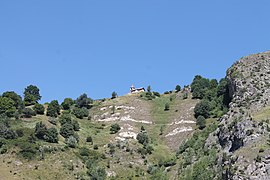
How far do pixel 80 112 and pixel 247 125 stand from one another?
207 ft

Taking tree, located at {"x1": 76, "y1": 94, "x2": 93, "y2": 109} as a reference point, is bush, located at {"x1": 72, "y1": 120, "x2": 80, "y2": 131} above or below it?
below

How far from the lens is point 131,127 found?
130 metres

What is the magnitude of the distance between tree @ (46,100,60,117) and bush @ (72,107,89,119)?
18.9 ft

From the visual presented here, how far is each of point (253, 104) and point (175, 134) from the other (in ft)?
90.3

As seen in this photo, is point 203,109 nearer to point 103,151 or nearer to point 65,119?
point 103,151

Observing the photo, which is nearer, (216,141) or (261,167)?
(261,167)

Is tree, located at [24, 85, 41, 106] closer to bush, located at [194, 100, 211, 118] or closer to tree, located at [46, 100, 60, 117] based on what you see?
tree, located at [46, 100, 60, 117]

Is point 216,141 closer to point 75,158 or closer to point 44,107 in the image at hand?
point 75,158

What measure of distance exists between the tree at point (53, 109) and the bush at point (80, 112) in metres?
5.75

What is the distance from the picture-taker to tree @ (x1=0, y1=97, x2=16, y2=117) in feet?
408

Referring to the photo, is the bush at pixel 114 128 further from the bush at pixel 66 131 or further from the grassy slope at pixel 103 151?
the bush at pixel 66 131

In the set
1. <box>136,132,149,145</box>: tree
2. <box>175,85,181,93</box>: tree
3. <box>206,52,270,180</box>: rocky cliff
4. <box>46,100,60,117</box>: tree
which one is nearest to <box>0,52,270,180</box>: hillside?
<box>206,52,270,180</box>: rocky cliff

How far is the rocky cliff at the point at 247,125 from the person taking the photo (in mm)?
74750

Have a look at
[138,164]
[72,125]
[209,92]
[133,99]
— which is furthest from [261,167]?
[133,99]
